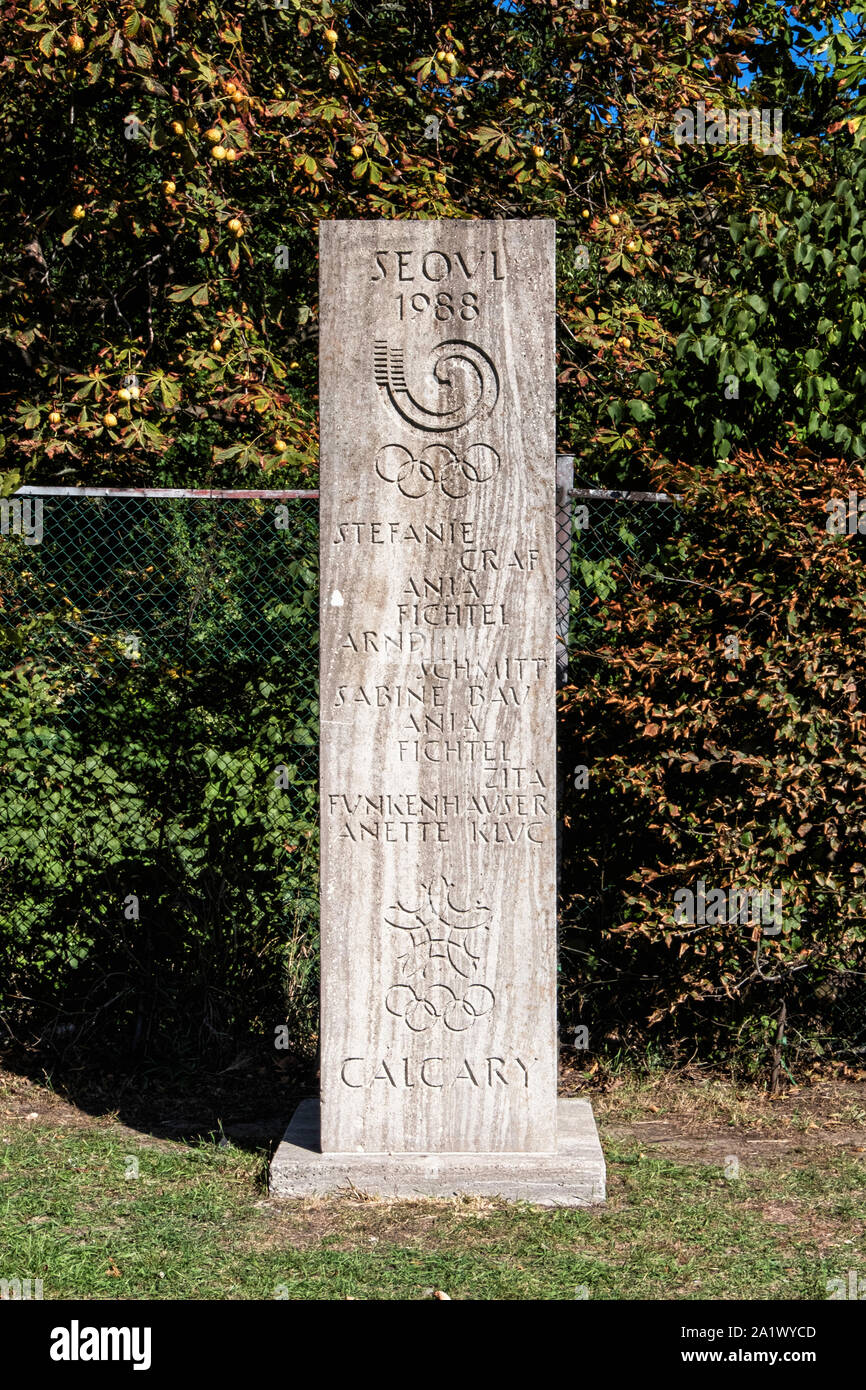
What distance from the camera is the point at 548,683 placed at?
13.6 ft

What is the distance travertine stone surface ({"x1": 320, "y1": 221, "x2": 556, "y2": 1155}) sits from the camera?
13.6ft

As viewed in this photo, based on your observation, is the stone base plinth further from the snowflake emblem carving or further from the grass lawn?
the snowflake emblem carving

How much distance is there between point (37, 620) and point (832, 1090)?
364cm

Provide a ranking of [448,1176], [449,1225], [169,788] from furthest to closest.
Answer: [169,788] → [448,1176] → [449,1225]

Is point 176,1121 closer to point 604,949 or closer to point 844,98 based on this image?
point 604,949

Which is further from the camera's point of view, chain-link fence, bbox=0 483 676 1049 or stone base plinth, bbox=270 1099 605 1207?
chain-link fence, bbox=0 483 676 1049

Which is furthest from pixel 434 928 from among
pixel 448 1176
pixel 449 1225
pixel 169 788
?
pixel 169 788

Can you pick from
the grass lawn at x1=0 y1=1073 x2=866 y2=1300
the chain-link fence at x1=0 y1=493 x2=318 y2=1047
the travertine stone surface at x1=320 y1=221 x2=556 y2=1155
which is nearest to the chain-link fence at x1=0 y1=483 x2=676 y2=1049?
the chain-link fence at x1=0 y1=493 x2=318 y2=1047

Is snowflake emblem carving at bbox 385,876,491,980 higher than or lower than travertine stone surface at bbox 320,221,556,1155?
lower

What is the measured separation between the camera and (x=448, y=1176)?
161 inches

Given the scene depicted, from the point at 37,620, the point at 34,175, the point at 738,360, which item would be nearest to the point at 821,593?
the point at 738,360

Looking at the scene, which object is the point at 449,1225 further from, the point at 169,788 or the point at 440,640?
the point at 169,788

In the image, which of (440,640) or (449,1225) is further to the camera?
(440,640)

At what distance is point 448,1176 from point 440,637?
163 cm
